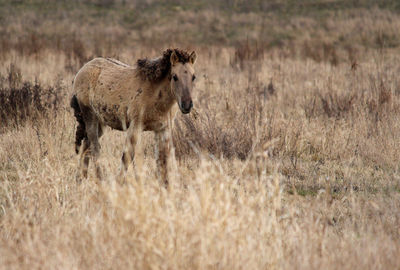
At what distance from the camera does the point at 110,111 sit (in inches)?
240

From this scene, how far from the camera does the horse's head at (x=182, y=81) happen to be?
526cm

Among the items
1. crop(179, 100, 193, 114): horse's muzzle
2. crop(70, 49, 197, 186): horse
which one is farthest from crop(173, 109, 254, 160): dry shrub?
crop(179, 100, 193, 114): horse's muzzle

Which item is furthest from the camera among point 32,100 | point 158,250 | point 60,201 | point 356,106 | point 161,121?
point 356,106

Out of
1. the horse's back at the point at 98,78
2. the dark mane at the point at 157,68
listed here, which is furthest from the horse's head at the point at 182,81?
the horse's back at the point at 98,78

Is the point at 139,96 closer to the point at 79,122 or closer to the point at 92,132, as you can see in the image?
the point at 92,132

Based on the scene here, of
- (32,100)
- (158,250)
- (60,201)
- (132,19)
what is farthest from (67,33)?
(158,250)

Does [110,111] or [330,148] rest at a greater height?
[110,111]

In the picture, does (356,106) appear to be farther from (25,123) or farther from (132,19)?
(132,19)

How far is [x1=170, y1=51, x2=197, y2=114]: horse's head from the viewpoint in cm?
526

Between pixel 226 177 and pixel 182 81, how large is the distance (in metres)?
1.86

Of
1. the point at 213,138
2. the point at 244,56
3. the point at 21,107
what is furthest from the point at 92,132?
the point at 244,56

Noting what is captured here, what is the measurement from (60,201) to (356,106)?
20.9 ft

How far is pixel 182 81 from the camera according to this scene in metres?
5.41

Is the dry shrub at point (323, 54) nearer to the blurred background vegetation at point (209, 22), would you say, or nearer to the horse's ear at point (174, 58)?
the blurred background vegetation at point (209, 22)
